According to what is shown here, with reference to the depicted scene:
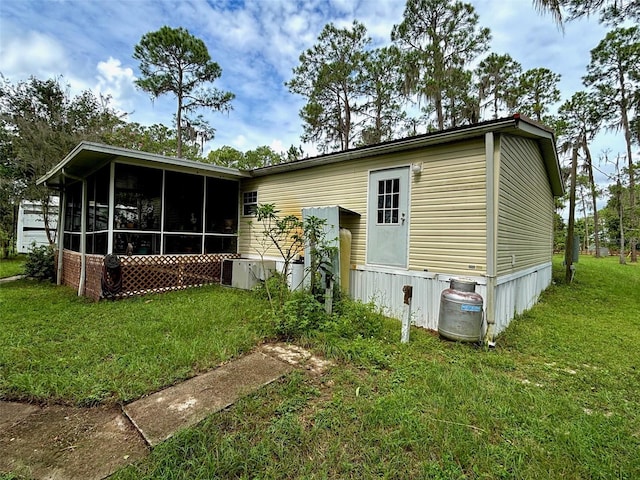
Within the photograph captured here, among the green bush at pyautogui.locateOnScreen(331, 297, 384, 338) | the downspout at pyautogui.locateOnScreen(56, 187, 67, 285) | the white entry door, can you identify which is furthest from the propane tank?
the downspout at pyautogui.locateOnScreen(56, 187, 67, 285)

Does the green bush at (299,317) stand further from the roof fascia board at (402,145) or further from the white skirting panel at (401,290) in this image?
the roof fascia board at (402,145)

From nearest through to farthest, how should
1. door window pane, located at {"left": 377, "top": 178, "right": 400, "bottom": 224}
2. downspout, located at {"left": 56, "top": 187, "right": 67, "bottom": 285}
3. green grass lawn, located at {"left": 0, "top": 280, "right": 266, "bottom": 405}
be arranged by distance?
green grass lawn, located at {"left": 0, "top": 280, "right": 266, "bottom": 405}, door window pane, located at {"left": 377, "top": 178, "right": 400, "bottom": 224}, downspout, located at {"left": 56, "top": 187, "right": 67, "bottom": 285}

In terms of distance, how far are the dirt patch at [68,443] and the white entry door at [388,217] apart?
4.31m

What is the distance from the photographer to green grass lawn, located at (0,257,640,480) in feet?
6.10

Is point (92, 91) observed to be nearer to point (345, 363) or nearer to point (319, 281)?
point (319, 281)

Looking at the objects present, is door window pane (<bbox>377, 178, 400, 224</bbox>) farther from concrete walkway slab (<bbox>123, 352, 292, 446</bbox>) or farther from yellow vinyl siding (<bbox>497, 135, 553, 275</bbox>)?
concrete walkway slab (<bbox>123, 352, 292, 446</bbox>)

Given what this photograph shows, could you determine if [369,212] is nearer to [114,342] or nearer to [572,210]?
[114,342]

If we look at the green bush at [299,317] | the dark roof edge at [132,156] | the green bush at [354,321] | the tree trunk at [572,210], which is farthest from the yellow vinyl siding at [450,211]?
the tree trunk at [572,210]

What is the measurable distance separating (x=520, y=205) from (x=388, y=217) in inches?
95.6

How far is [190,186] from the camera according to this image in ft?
24.4

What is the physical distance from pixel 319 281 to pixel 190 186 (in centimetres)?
444

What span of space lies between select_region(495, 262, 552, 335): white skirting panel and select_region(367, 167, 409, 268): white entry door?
4.99 feet

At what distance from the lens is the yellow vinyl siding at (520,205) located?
452 cm

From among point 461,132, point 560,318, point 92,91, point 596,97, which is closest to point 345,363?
point 461,132
